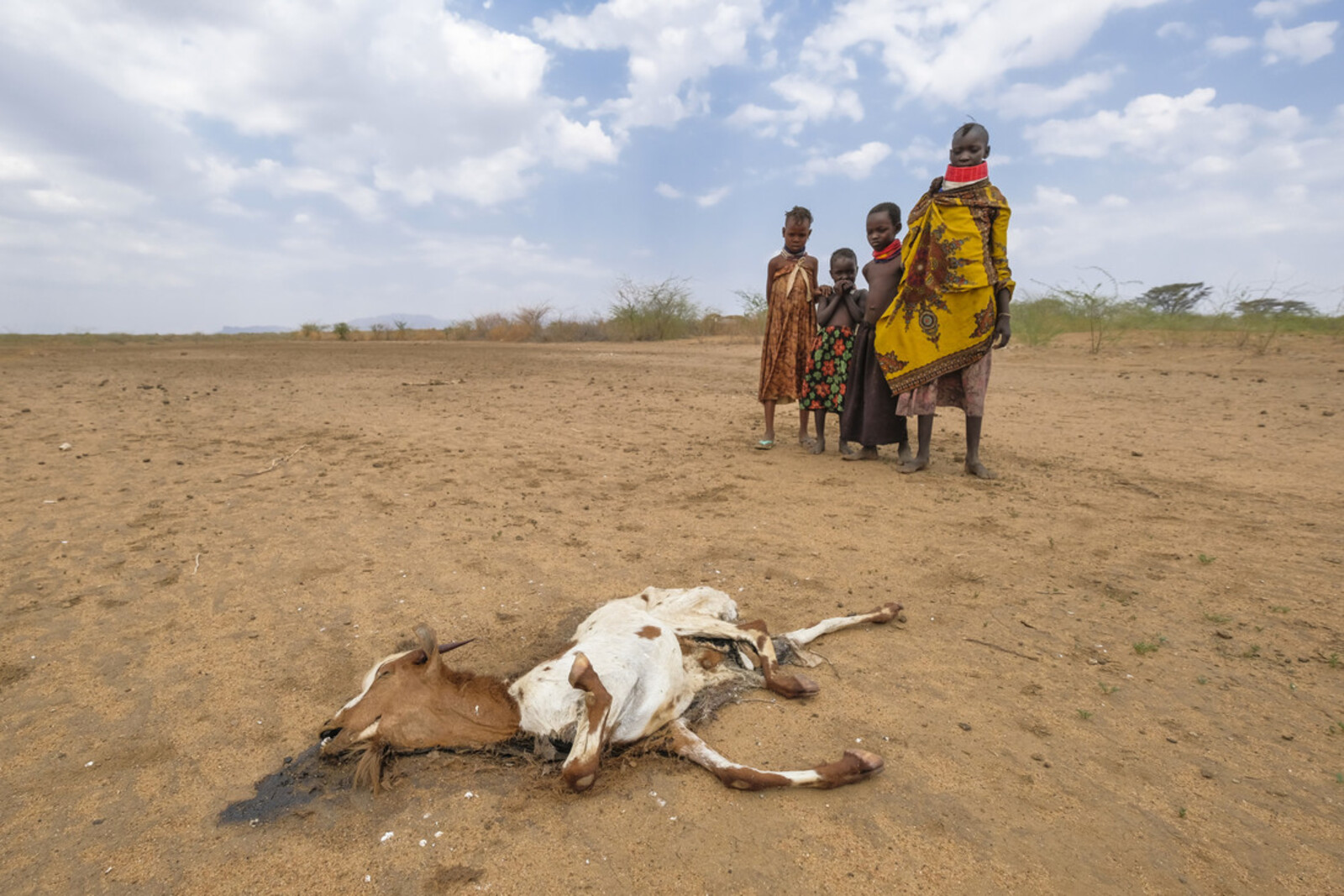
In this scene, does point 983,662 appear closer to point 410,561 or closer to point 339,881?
point 339,881

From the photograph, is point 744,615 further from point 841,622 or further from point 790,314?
point 790,314

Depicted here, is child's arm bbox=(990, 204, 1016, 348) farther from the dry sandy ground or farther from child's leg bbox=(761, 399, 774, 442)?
child's leg bbox=(761, 399, 774, 442)

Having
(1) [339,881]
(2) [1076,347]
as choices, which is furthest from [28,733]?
(2) [1076,347]

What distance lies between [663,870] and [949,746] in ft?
3.12

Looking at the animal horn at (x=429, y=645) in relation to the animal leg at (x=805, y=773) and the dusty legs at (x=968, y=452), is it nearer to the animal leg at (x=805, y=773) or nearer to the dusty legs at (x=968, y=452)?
the animal leg at (x=805, y=773)

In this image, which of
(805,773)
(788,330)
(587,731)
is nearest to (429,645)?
(587,731)

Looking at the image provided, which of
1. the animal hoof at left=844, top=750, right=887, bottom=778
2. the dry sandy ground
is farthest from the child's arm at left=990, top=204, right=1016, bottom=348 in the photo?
the animal hoof at left=844, top=750, right=887, bottom=778

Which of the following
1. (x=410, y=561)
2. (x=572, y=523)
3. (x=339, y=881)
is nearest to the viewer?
(x=339, y=881)

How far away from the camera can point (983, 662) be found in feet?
8.30

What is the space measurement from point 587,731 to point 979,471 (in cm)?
404

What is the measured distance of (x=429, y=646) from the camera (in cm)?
197

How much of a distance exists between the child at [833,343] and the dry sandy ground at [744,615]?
44 cm

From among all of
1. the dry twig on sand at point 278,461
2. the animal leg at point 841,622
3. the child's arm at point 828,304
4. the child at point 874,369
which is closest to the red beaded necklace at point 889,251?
the child at point 874,369

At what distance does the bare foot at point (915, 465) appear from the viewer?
5.14 meters
